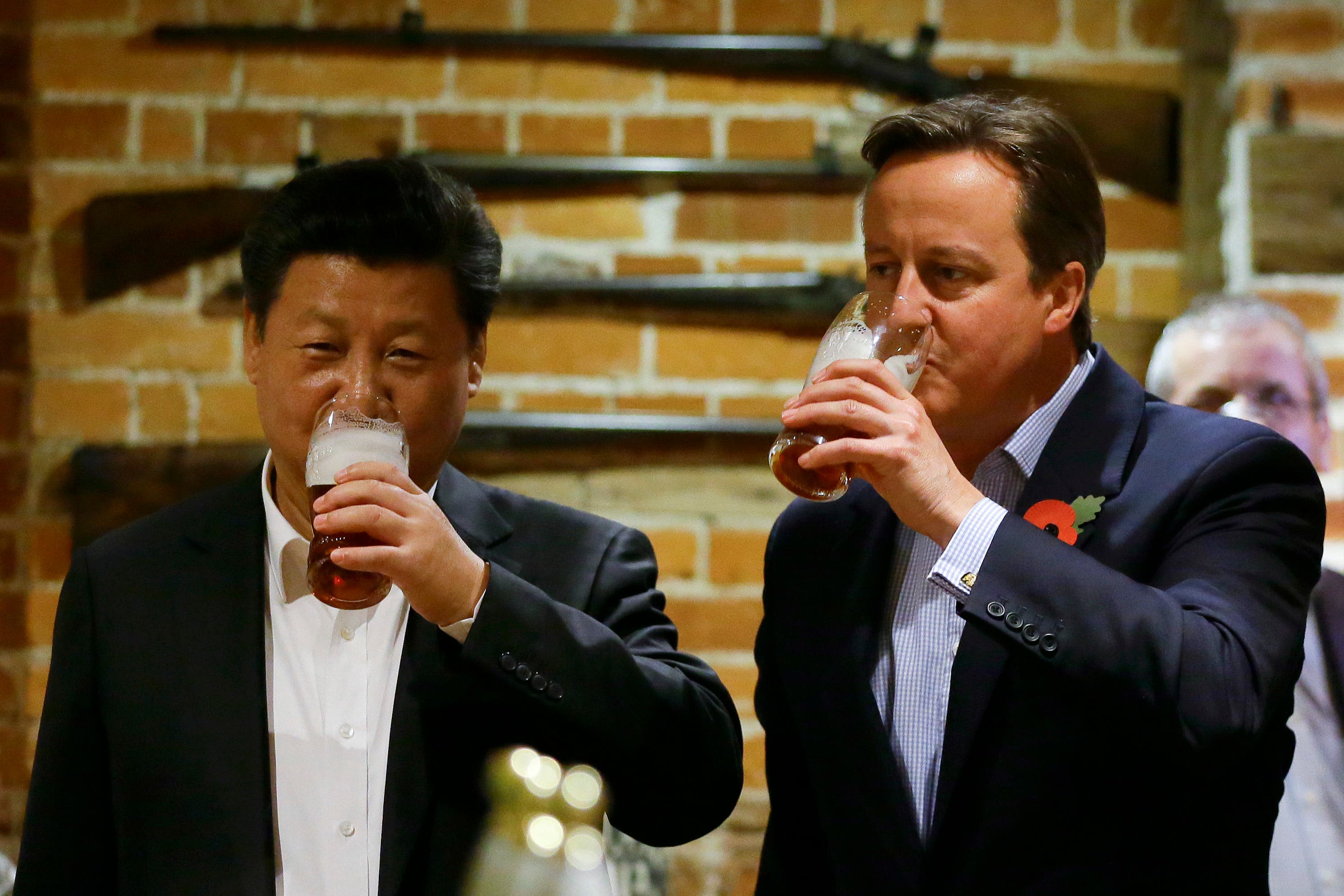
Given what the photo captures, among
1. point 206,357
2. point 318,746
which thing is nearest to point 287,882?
point 318,746

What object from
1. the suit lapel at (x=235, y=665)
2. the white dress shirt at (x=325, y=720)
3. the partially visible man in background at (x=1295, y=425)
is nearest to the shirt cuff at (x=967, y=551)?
the white dress shirt at (x=325, y=720)

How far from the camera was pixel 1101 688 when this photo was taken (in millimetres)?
1164

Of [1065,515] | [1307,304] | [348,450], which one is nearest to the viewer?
[348,450]

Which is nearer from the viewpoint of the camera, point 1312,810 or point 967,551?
point 967,551

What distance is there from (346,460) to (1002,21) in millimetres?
1766

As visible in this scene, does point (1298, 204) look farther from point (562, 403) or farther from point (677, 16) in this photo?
point (562, 403)

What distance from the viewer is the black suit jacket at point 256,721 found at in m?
1.31

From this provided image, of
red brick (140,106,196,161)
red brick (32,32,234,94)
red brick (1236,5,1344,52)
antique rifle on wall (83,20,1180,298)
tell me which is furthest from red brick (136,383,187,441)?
red brick (1236,5,1344,52)

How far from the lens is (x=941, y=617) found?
1.46 meters

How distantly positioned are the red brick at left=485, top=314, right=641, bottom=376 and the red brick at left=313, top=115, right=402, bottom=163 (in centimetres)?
40

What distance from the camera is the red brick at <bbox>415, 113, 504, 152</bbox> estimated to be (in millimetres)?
2494

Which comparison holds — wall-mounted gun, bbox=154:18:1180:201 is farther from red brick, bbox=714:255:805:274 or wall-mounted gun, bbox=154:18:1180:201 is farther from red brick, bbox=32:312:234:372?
red brick, bbox=32:312:234:372

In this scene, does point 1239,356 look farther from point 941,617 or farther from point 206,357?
point 206,357

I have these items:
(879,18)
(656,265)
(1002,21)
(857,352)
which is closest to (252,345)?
(857,352)
